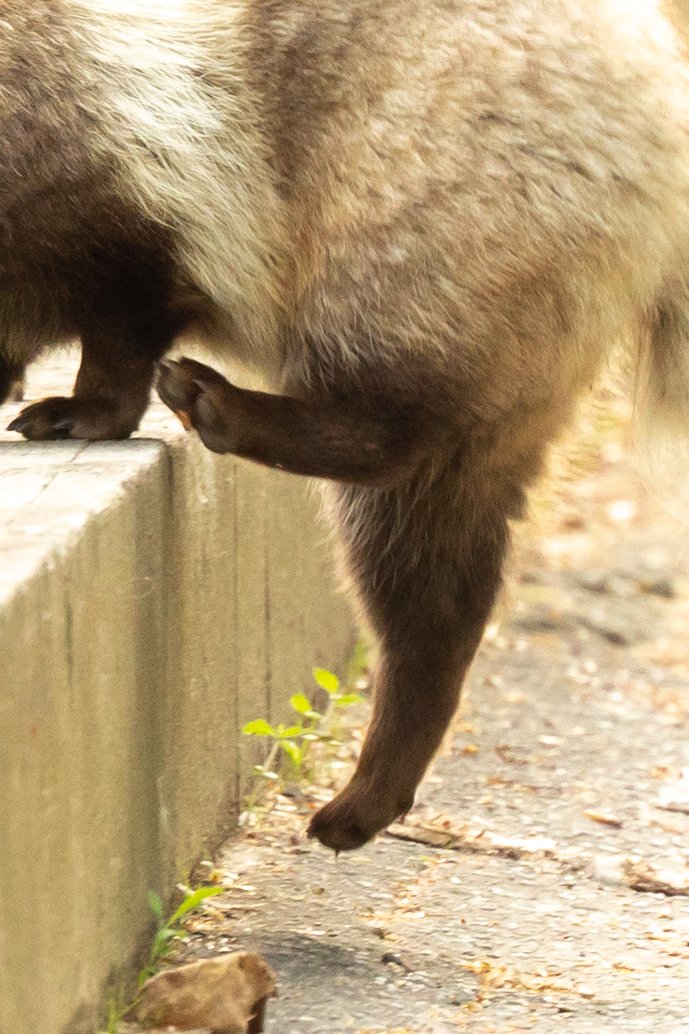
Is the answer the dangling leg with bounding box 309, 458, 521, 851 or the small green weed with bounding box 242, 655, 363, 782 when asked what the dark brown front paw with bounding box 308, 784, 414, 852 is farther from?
the small green weed with bounding box 242, 655, 363, 782

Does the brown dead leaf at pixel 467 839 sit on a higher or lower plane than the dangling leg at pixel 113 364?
lower

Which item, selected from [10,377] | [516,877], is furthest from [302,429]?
[516,877]

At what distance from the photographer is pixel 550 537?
681 cm

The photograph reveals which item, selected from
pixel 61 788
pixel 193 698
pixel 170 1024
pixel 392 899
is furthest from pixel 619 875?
pixel 61 788

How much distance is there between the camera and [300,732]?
3.61 m

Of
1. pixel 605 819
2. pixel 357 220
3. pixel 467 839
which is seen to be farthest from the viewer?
pixel 605 819

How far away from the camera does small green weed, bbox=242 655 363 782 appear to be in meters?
3.57

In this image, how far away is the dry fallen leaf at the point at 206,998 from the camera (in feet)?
8.52

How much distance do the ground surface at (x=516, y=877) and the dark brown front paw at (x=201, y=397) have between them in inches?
35.5

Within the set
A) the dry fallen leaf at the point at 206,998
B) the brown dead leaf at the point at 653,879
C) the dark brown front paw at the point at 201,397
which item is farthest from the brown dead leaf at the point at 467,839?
the dark brown front paw at the point at 201,397

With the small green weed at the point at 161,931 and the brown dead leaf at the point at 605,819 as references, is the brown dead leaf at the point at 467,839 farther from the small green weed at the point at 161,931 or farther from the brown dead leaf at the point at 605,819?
the small green weed at the point at 161,931

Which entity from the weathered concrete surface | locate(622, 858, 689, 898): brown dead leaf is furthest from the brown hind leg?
locate(622, 858, 689, 898): brown dead leaf

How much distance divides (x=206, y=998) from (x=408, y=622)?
1006 mm

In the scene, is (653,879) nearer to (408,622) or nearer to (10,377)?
(408,622)
